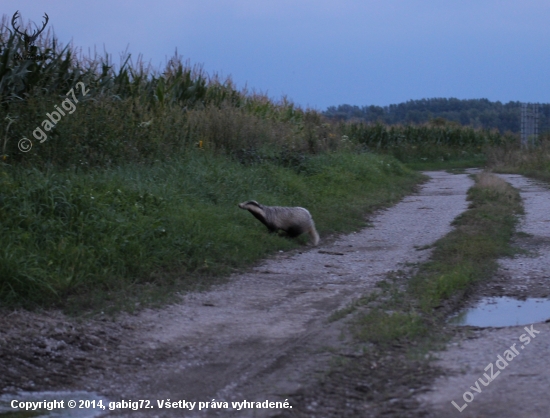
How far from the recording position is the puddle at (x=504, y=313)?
582 centimetres

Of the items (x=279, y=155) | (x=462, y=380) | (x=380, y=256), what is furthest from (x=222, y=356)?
(x=279, y=155)

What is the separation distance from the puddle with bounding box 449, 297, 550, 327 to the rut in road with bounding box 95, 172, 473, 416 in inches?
45.4

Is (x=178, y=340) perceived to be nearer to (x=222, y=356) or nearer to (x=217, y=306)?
(x=222, y=356)

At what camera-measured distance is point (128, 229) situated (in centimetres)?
752

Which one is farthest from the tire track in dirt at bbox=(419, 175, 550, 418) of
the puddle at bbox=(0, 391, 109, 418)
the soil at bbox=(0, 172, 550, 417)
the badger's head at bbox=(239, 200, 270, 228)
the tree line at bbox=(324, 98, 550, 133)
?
the tree line at bbox=(324, 98, 550, 133)

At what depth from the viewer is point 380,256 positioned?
8773 millimetres

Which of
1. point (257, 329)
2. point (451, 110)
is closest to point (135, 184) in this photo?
point (257, 329)

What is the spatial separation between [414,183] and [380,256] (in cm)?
1147

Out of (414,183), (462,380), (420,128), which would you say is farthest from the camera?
(420,128)

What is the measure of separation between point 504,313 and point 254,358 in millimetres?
2641

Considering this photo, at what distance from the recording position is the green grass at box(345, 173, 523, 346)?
17.4 ft
